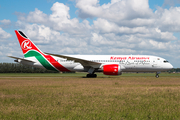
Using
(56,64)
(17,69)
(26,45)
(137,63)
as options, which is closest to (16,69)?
(17,69)

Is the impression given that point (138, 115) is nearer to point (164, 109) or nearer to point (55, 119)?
point (164, 109)

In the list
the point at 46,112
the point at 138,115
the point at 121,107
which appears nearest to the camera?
the point at 138,115

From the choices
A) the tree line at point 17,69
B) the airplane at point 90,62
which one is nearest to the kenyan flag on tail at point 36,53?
the airplane at point 90,62

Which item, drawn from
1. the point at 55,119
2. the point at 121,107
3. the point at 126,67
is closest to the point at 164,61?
the point at 126,67

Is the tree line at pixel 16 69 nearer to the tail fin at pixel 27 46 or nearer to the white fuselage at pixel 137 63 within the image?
the tail fin at pixel 27 46

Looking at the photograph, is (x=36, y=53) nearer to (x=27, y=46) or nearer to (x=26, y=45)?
(x=27, y=46)

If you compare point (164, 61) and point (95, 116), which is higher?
point (164, 61)

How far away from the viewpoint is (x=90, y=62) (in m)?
28.6

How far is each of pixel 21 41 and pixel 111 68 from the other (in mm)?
15743

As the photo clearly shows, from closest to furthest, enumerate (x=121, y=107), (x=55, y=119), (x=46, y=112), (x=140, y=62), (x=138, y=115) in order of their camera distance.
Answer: (x=55, y=119) → (x=138, y=115) → (x=46, y=112) → (x=121, y=107) → (x=140, y=62)

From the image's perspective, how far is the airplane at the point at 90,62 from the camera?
29.4 metres

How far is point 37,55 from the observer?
106 ft

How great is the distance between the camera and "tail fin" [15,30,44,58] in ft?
104

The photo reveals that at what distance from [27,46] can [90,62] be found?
449 inches
